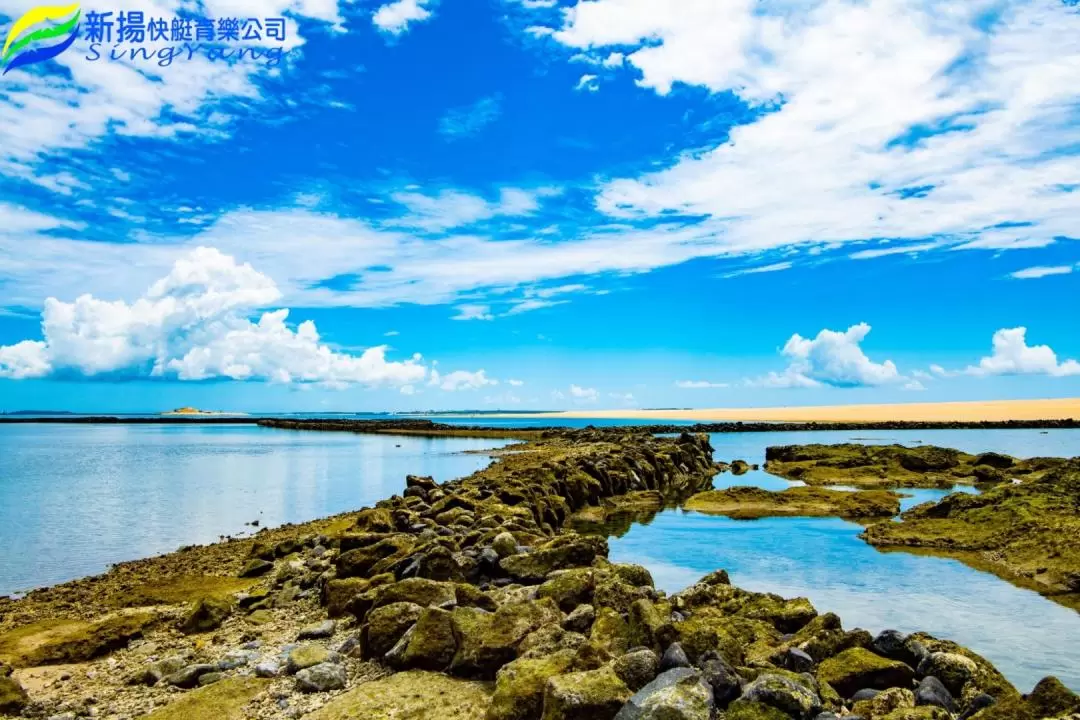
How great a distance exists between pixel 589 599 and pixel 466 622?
6.58ft

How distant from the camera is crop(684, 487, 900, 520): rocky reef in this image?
20.5m

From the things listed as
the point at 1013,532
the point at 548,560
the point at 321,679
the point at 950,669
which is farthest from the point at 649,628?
the point at 1013,532

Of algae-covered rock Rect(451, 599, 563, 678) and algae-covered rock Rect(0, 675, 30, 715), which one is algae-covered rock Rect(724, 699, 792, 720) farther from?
algae-covered rock Rect(0, 675, 30, 715)

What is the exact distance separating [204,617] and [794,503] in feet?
57.6

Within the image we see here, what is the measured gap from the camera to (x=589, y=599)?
8570mm

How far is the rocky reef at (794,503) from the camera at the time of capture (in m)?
20.5

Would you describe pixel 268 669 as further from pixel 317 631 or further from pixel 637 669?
pixel 637 669

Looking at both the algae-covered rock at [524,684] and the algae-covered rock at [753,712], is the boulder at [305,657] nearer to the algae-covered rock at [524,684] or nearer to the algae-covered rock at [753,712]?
the algae-covered rock at [524,684]

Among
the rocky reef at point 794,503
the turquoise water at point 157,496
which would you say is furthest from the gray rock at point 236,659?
the rocky reef at point 794,503

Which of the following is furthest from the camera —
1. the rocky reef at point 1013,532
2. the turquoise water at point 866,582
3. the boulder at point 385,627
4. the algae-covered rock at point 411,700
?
the rocky reef at point 1013,532

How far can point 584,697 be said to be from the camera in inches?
216

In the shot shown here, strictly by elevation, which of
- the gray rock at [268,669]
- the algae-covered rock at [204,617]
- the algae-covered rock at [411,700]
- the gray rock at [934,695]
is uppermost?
the gray rock at [934,695]

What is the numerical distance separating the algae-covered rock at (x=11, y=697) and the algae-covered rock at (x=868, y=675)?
7650mm

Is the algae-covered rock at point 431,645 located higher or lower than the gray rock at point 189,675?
higher
